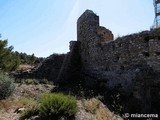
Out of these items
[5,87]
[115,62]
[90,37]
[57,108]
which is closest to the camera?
[57,108]

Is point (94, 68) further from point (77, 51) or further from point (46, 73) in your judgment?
point (46, 73)

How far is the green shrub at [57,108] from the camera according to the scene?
8.05 m

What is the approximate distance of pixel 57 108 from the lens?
820 centimetres

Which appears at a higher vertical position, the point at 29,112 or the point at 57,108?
the point at 57,108

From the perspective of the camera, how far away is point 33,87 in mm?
13836

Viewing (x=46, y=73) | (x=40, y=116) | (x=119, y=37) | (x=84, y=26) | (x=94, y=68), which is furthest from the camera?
(x=46, y=73)

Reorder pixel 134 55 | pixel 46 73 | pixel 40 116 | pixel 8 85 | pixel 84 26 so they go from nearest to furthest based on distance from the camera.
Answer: pixel 40 116
pixel 8 85
pixel 134 55
pixel 84 26
pixel 46 73

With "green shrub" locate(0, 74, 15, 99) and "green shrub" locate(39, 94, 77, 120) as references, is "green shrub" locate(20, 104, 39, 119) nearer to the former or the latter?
"green shrub" locate(39, 94, 77, 120)

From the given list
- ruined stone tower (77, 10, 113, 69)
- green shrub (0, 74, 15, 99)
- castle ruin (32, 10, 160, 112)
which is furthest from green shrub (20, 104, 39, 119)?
ruined stone tower (77, 10, 113, 69)

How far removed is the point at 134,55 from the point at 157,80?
181cm

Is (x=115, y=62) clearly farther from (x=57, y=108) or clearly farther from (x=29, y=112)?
(x=29, y=112)

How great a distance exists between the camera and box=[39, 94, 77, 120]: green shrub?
8.05 meters

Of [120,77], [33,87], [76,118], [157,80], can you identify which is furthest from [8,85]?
[157,80]

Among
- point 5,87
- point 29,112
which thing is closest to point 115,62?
point 5,87
